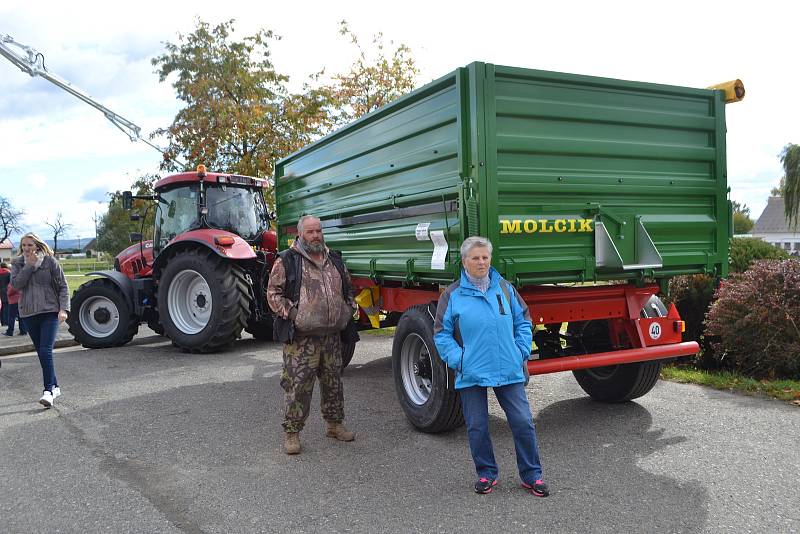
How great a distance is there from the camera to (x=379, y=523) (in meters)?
3.20

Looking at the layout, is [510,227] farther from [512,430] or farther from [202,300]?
[202,300]

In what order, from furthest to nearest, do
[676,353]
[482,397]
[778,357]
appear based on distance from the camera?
1. [778,357]
2. [676,353]
3. [482,397]

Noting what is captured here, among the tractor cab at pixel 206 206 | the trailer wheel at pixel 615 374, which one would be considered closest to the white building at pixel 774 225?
the tractor cab at pixel 206 206

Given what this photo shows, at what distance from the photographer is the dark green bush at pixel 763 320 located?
6.05 meters

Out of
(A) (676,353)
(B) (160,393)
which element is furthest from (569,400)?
(B) (160,393)

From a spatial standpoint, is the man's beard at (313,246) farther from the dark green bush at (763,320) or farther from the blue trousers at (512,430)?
the dark green bush at (763,320)

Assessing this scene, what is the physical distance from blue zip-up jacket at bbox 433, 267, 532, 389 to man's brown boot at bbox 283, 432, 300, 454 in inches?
55.2

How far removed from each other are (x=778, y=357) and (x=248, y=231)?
274 inches

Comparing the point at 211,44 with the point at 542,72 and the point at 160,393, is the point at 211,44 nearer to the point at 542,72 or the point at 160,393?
the point at 160,393

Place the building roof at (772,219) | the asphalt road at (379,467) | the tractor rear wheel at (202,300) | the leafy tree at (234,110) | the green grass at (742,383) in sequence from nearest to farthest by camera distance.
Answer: the asphalt road at (379,467), the green grass at (742,383), the tractor rear wheel at (202,300), the leafy tree at (234,110), the building roof at (772,219)

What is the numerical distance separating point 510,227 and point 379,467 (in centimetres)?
177

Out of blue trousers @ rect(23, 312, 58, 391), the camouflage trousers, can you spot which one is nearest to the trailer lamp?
blue trousers @ rect(23, 312, 58, 391)

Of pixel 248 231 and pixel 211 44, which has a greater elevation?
pixel 211 44

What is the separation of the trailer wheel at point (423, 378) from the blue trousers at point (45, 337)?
3391 mm
